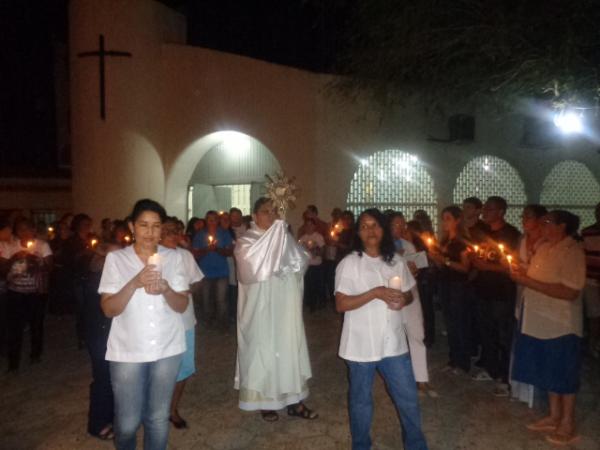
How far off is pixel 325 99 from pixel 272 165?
79.6 inches

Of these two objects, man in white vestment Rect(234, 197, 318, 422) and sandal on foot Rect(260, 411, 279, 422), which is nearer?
man in white vestment Rect(234, 197, 318, 422)

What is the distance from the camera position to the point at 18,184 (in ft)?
61.2

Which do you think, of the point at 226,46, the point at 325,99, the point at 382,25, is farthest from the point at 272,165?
the point at 226,46

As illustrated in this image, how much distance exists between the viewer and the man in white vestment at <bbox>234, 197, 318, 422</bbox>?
16.2 ft

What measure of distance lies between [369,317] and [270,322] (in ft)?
4.61

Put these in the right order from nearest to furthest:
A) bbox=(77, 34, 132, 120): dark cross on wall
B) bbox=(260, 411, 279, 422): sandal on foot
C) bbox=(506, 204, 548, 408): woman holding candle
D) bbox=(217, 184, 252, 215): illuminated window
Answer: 1. bbox=(260, 411, 279, 422): sandal on foot
2. bbox=(506, 204, 548, 408): woman holding candle
3. bbox=(77, 34, 132, 120): dark cross on wall
4. bbox=(217, 184, 252, 215): illuminated window

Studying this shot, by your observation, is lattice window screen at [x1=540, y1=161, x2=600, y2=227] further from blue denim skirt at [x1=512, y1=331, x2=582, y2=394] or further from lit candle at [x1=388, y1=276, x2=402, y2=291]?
lit candle at [x1=388, y1=276, x2=402, y2=291]

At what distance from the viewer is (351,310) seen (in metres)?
3.81

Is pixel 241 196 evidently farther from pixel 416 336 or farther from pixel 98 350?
pixel 98 350

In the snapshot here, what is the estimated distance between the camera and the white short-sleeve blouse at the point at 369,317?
3754 mm

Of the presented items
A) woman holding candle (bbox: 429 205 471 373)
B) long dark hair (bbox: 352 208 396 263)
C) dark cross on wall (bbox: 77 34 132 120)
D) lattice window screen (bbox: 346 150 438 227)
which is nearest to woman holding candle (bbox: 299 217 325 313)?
lattice window screen (bbox: 346 150 438 227)

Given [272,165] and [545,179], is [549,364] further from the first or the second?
[545,179]

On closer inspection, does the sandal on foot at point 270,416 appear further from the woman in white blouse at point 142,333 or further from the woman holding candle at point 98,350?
the woman in white blouse at point 142,333

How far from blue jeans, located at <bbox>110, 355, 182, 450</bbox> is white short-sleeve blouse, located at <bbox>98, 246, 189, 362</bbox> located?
0.24 ft
